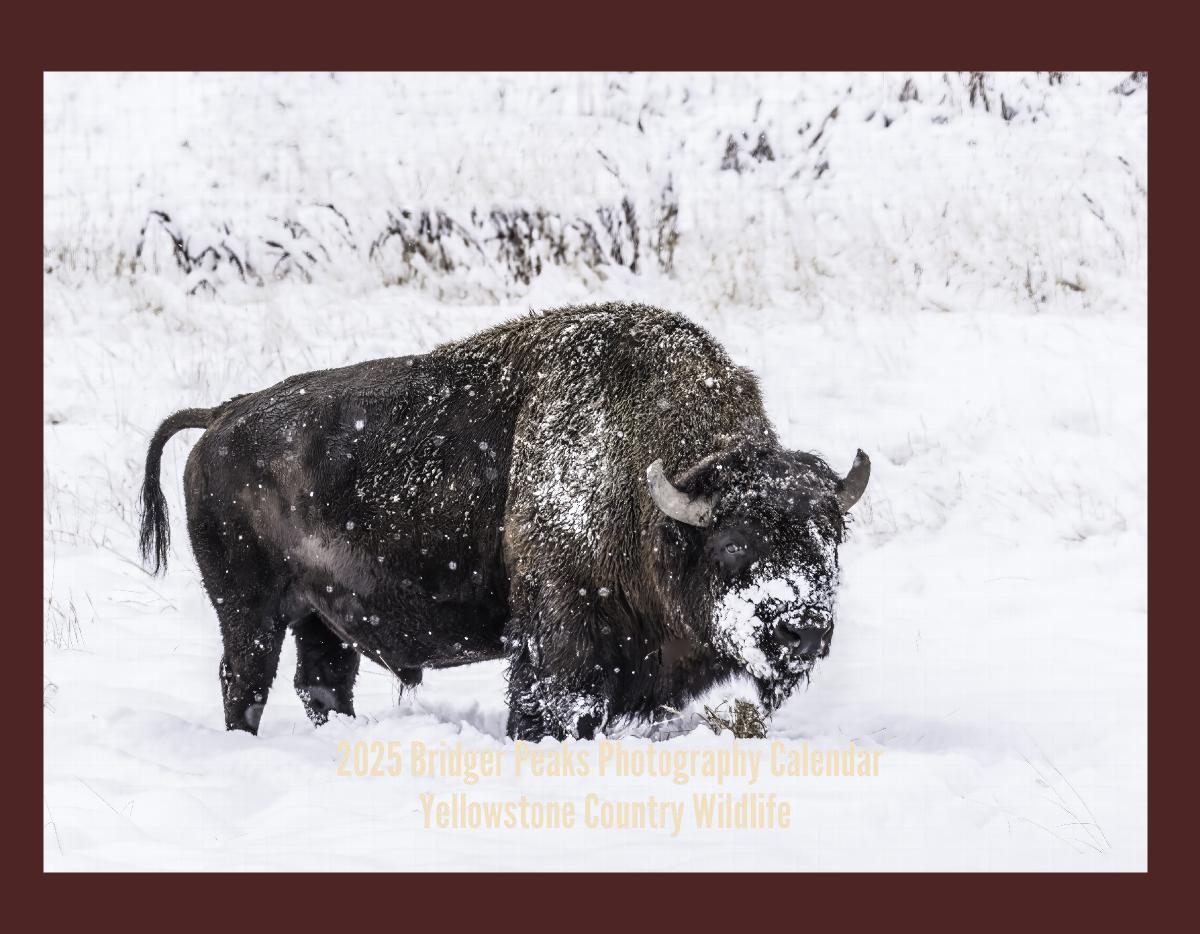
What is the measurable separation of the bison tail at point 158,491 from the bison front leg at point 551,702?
81.9 inches

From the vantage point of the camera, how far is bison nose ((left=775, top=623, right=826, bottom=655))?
13.9 feet

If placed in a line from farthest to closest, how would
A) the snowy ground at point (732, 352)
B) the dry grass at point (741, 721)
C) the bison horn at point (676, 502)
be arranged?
1. the dry grass at point (741, 721)
2. the bison horn at point (676, 502)
3. the snowy ground at point (732, 352)

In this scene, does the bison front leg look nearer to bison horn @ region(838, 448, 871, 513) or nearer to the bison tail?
bison horn @ region(838, 448, 871, 513)

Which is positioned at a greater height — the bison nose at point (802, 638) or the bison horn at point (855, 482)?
the bison horn at point (855, 482)

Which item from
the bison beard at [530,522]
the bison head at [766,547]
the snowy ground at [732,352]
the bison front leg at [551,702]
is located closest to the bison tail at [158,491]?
the bison beard at [530,522]

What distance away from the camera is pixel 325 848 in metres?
3.74

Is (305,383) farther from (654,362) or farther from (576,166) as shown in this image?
(576,166)

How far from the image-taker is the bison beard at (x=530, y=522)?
176 inches

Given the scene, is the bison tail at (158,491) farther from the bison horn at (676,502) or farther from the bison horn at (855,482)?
the bison horn at (855,482)

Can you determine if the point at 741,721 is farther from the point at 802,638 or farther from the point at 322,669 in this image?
the point at 322,669

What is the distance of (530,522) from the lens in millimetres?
4996

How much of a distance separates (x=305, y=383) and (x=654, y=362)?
171cm

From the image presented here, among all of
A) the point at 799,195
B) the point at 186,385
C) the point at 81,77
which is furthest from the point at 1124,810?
the point at 81,77

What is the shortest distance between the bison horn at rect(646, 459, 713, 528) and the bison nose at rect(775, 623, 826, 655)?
48 centimetres
